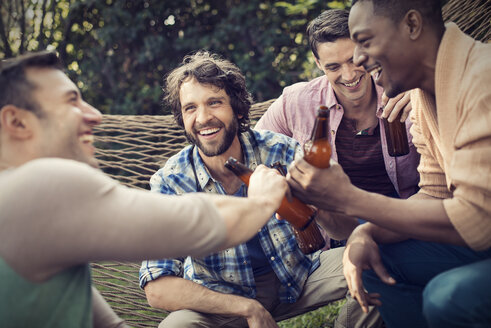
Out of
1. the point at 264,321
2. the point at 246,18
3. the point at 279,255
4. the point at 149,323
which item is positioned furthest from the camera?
the point at 246,18

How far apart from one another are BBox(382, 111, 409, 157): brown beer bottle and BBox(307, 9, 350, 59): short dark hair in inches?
24.6

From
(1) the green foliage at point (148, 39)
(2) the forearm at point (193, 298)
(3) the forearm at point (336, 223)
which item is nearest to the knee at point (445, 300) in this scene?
(3) the forearm at point (336, 223)

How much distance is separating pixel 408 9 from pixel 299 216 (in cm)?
90

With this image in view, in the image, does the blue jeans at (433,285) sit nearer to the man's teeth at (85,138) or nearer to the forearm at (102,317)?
the forearm at (102,317)

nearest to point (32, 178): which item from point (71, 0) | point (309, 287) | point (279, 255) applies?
point (279, 255)

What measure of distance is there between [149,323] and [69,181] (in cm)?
166

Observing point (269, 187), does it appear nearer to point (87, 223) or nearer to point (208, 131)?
point (87, 223)

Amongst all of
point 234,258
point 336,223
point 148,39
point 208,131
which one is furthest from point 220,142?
point 148,39

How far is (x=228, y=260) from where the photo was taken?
7.37 ft

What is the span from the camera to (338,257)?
239 centimetres

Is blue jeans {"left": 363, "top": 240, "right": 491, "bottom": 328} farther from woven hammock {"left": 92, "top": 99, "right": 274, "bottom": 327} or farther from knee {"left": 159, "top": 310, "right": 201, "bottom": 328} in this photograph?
woven hammock {"left": 92, "top": 99, "right": 274, "bottom": 327}

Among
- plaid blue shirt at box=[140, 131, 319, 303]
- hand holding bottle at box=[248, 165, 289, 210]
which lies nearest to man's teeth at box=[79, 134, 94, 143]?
hand holding bottle at box=[248, 165, 289, 210]

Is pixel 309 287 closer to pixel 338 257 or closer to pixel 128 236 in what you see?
pixel 338 257

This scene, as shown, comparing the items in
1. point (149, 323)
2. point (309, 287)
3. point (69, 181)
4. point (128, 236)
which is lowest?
point (149, 323)
